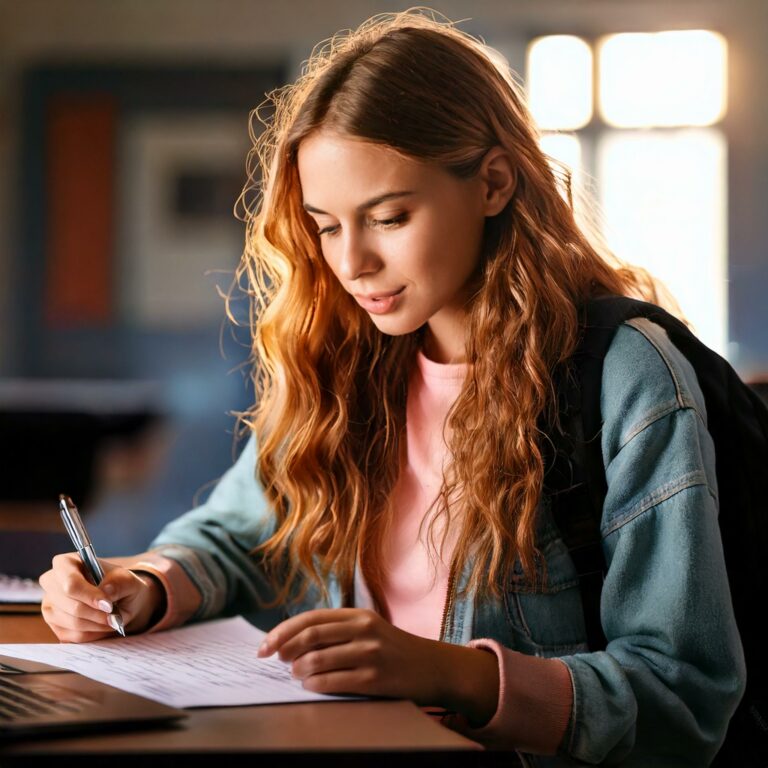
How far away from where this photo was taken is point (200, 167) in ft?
18.8

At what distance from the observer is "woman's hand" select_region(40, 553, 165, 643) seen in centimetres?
99

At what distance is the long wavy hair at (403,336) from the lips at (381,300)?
0.33ft

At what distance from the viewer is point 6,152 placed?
588cm

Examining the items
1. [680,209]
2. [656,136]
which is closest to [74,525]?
[680,209]

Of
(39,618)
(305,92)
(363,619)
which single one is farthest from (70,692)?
(305,92)

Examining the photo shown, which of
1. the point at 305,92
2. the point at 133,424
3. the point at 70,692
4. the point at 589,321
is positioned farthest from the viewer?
the point at 133,424

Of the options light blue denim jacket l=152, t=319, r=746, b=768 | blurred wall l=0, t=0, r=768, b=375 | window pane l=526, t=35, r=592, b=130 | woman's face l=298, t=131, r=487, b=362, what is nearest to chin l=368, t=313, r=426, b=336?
woman's face l=298, t=131, r=487, b=362

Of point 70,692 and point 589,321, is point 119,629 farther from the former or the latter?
point 589,321

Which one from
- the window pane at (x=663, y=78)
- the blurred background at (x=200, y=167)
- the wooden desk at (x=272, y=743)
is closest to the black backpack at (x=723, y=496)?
the wooden desk at (x=272, y=743)

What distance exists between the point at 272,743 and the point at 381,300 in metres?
0.57

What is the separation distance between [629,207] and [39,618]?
4.70 meters

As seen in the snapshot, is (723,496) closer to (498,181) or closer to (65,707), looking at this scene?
(498,181)

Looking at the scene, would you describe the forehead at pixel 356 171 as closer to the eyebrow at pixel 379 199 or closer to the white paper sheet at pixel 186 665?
the eyebrow at pixel 379 199

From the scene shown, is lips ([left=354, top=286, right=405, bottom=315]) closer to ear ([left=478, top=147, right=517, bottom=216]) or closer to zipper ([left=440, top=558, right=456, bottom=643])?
ear ([left=478, top=147, right=517, bottom=216])
